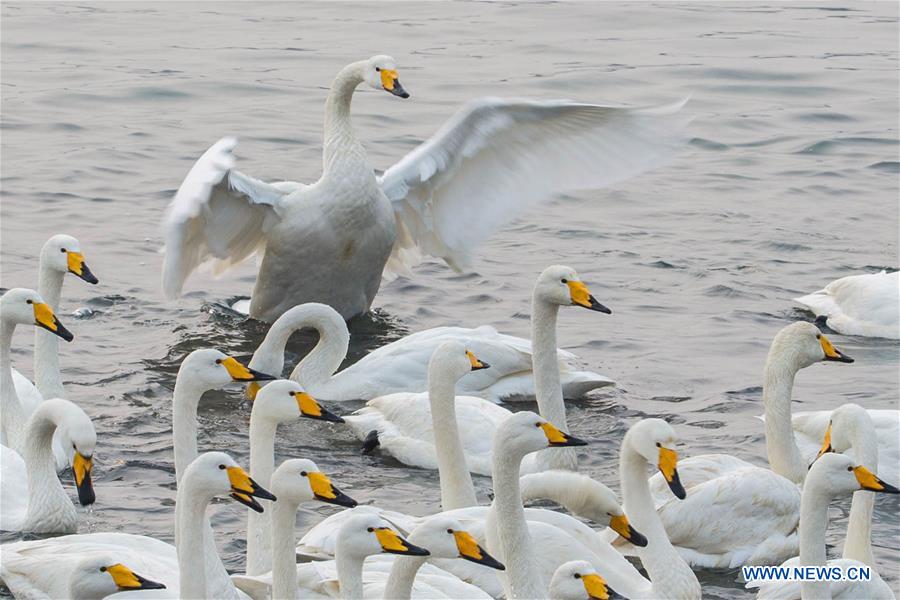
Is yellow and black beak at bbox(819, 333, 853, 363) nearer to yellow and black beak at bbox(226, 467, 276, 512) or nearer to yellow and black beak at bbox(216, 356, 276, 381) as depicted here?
yellow and black beak at bbox(216, 356, 276, 381)

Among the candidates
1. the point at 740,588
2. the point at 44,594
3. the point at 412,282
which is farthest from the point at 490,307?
the point at 44,594

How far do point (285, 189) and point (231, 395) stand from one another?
1814 millimetres

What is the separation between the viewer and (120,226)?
14.9 metres

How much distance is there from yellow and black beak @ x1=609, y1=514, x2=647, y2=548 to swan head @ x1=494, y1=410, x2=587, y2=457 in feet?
1.63

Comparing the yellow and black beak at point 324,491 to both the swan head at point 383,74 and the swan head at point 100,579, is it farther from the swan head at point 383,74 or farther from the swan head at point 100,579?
the swan head at point 383,74

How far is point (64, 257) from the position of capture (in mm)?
10203

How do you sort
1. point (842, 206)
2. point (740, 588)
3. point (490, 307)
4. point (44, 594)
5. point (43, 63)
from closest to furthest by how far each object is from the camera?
point (44, 594), point (740, 588), point (490, 307), point (842, 206), point (43, 63)

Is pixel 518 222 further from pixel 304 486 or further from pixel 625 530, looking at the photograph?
pixel 304 486

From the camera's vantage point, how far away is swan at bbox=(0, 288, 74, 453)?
923cm

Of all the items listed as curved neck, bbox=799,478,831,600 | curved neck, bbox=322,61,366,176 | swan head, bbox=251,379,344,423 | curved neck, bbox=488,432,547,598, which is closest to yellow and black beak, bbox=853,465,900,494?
curved neck, bbox=799,478,831,600

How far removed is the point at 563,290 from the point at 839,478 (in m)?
2.33

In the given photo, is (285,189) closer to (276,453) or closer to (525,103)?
(525,103)

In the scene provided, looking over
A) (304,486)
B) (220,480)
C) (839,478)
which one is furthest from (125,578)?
(839,478)

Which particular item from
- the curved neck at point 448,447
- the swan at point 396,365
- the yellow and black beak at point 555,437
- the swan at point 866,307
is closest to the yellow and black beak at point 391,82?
the swan at point 396,365
